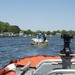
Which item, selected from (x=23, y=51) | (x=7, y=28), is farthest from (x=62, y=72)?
(x=7, y=28)

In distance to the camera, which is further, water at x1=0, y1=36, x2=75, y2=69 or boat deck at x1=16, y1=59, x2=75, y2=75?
water at x1=0, y1=36, x2=75, y2=69

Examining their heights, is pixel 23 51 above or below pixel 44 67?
below

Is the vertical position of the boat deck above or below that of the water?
above

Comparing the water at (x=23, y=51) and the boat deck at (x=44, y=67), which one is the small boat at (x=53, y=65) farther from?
the water at (x=23, y=51)

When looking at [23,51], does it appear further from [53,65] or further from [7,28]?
[7,28]

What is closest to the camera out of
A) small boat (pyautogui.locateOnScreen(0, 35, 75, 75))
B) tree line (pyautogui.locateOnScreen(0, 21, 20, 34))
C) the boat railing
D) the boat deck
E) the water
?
the boat railing

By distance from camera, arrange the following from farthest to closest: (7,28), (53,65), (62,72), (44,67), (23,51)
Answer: (7,28) → (23,51) → (53,65) → (44,67) → (62,72)

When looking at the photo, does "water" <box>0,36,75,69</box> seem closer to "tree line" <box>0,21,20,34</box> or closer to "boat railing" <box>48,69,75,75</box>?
"boat railing" <box>48,69,75,75</box>

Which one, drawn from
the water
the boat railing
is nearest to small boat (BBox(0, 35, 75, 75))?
the boat railing

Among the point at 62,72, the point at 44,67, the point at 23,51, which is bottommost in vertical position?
the point at 23,51

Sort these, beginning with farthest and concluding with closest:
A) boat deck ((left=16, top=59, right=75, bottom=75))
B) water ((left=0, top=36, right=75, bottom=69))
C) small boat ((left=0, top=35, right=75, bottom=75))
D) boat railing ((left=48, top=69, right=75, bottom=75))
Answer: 1. water ((left=0, top=36, right=75, bottom=69))
2. boat deck ((left=16, top=59, right=75, bottom=75))
3. small boat ((left=0, top=35, right=75, bottom=75))
4. boat railing ((left=48, top=69, right=75, bottom=75))

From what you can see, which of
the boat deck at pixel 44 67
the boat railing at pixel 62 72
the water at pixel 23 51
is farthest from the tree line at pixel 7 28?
the boat railing at pixel 62 72

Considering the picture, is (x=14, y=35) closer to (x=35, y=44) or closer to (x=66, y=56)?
(x=35, y=44)

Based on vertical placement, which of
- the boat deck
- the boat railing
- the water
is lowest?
the water
